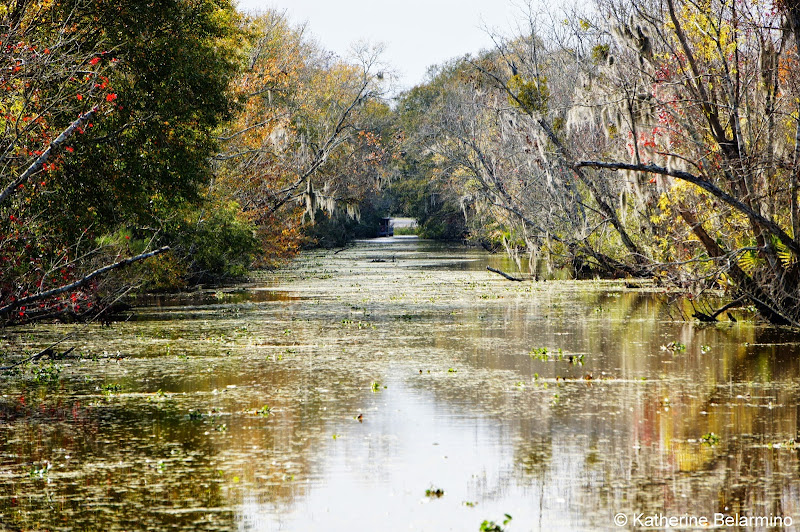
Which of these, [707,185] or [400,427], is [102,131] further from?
[707,185]

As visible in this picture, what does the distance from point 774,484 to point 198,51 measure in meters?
14.8

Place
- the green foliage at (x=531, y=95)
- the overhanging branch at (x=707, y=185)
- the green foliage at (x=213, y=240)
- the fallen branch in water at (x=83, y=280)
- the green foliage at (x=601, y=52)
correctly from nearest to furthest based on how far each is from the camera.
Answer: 1. the fallen branch in water at (x=83, y=280)
2. the overhanging branch at (x=707, y=185)
3. the green foliage at (x=601, y=52)
4. the green foliage at (x=531, y=95)
5. the green foliage at (x=213, y=240)

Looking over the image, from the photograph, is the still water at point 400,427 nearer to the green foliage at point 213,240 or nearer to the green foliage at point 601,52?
the green foliage at point 601,52

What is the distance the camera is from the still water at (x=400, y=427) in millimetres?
6727

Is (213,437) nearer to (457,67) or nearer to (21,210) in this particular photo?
(21,210)

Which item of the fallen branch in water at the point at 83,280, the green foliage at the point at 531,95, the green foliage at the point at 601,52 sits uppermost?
the green foliage at the point at 601,52

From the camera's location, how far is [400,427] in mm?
9367

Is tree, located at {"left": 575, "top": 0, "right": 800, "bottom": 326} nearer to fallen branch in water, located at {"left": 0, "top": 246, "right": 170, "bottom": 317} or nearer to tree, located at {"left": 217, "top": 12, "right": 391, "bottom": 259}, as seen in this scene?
fallen branch in water, located at {"left": 0, "top": 246, "right": 170, "bottom": 317}

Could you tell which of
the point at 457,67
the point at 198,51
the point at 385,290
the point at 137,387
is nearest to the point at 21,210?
the point at 137,387

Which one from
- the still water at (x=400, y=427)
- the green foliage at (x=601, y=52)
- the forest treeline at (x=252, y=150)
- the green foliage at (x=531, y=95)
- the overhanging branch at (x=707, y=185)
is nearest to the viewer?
the still water at (x=400, y=427)

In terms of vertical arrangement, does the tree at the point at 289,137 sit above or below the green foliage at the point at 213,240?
above

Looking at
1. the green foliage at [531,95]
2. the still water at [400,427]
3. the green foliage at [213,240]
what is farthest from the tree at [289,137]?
the still water at [400,427]

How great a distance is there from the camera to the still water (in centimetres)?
673

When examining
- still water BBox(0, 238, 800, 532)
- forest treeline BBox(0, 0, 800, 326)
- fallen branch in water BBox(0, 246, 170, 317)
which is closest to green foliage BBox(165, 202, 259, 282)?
forest treeline BBox(0, 0, 800, 326)
